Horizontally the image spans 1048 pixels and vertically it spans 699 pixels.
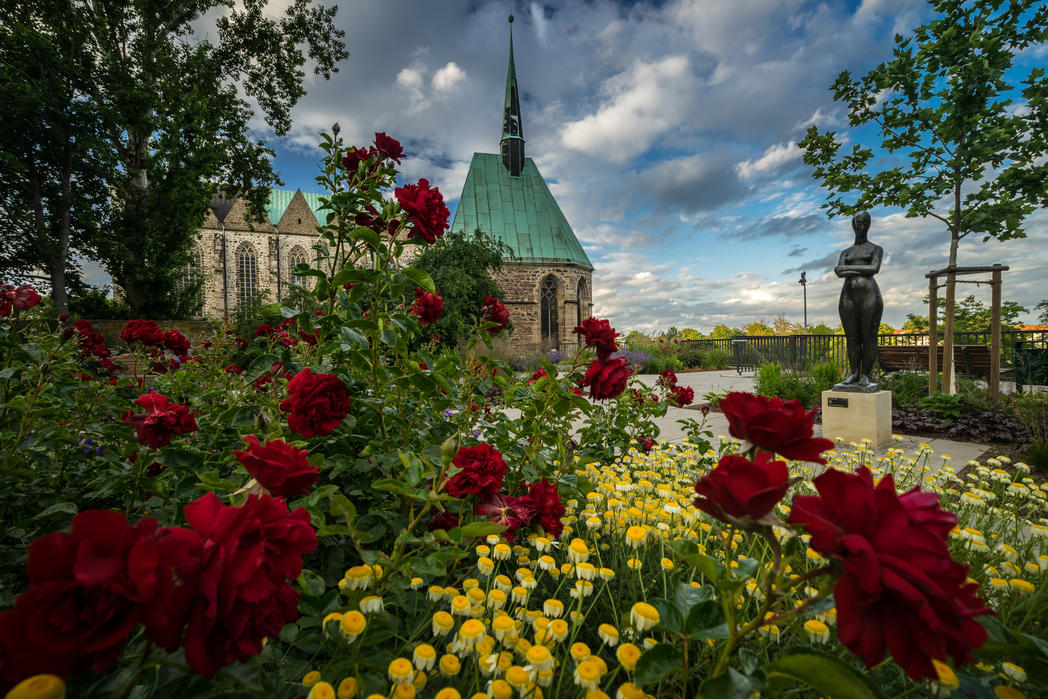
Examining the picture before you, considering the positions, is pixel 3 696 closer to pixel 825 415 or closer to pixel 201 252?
pixel 825 415

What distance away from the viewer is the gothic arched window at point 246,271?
28.9 metres

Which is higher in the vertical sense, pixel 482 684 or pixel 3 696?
pixel 3 696

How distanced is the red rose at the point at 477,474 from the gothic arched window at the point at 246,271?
112 feet

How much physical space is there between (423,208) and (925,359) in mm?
10356

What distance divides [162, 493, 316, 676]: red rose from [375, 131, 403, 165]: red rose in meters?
1.55

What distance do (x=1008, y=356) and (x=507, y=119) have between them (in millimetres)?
25165

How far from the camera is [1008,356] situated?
8836 millimetres

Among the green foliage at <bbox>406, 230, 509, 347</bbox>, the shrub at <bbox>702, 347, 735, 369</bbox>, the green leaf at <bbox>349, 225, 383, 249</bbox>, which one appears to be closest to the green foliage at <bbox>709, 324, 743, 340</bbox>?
the shrub at <bbox>702, 347, 735, 369</bbox>

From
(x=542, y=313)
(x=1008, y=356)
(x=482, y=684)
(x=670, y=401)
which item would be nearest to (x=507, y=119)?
(x=542, y=313)

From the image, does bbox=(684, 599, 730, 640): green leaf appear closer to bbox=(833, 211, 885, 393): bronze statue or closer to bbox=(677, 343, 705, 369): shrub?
bbox=(833, 211, 885, 393): bronze statue

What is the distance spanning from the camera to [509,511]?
1.14 meters

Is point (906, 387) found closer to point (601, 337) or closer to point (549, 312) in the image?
point (601, 337)

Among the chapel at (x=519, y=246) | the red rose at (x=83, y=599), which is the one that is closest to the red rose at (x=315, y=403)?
the red rose at (x=83, y=599)

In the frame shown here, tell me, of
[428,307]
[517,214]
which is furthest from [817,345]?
[517,214]
